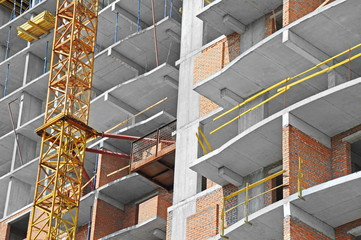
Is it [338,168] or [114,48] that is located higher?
[114,48]

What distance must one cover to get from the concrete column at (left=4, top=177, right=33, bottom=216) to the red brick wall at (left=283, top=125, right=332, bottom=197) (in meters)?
28.4

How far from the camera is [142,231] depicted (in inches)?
1891

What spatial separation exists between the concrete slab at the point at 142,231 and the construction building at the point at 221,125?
6cm

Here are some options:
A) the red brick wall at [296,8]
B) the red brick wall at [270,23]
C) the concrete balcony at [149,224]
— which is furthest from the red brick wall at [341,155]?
the concrete balcony at [149,224]

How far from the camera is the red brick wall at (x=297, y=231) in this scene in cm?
3305

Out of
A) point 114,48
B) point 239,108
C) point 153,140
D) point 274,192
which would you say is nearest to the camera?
point 274,192

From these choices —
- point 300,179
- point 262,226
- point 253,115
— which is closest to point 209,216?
point 253,115

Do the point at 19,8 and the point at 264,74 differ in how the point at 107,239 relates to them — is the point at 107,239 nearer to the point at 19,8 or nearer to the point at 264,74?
the point at 264,74

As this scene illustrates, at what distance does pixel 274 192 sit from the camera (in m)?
38.0

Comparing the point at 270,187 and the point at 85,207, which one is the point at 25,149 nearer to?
the point at 85,207

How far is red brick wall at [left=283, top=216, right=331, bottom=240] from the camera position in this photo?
33.1 meters

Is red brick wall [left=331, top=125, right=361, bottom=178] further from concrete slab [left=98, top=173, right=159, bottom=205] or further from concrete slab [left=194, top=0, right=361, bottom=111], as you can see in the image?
concrete slab [left=98, top=173, right=159, bottom=205]

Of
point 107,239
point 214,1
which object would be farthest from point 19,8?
point 214,1

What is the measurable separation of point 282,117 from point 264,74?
385cm
